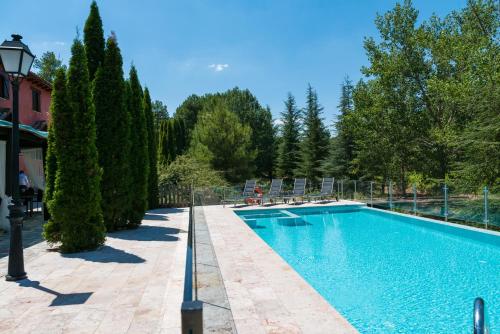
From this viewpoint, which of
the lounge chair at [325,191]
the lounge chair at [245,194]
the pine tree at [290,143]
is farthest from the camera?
the pine tree at [290,143]

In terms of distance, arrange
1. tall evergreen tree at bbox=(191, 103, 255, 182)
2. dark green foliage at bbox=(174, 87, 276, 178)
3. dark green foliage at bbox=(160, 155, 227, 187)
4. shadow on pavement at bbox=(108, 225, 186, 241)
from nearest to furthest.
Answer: shadow on pavement at bbox=(108, 225, 186, 241)
dark green foliage at bbox=(160, 155, 227, 187)
tall evergreen tree at bbox=(191, 103, 255, 182)
dark green foliage at bbox=(174, 87, 276, 178)

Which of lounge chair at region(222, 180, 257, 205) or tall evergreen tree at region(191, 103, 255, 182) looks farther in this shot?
tall evergreen tree at region(191, 103, 255, 182)

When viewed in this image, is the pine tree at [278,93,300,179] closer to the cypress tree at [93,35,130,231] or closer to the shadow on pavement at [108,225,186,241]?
the shadow on pavement at [108,225,186,241]

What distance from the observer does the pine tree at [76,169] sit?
21.0ft

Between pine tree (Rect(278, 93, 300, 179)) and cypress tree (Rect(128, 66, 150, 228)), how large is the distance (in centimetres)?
2327

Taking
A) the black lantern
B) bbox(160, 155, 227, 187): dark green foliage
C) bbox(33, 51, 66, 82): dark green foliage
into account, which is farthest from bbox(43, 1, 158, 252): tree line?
bbox(33, 51, 66, 82): dark green foliage

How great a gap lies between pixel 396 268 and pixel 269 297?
4.15 m

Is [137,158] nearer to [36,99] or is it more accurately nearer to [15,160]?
[15,160]

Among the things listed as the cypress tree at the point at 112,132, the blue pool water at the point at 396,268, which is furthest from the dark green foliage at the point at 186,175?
the cypress tree at the point at 112,132

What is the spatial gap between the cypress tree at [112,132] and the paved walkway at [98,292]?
6.32ft

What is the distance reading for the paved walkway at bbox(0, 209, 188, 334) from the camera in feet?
11.0

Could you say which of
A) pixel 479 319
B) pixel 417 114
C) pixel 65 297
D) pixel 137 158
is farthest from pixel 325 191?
pixel 479 319

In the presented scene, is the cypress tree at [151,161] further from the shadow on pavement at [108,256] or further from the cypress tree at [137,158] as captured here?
the shadow on pavement at [108,256]

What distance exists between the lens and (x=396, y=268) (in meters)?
7.11
